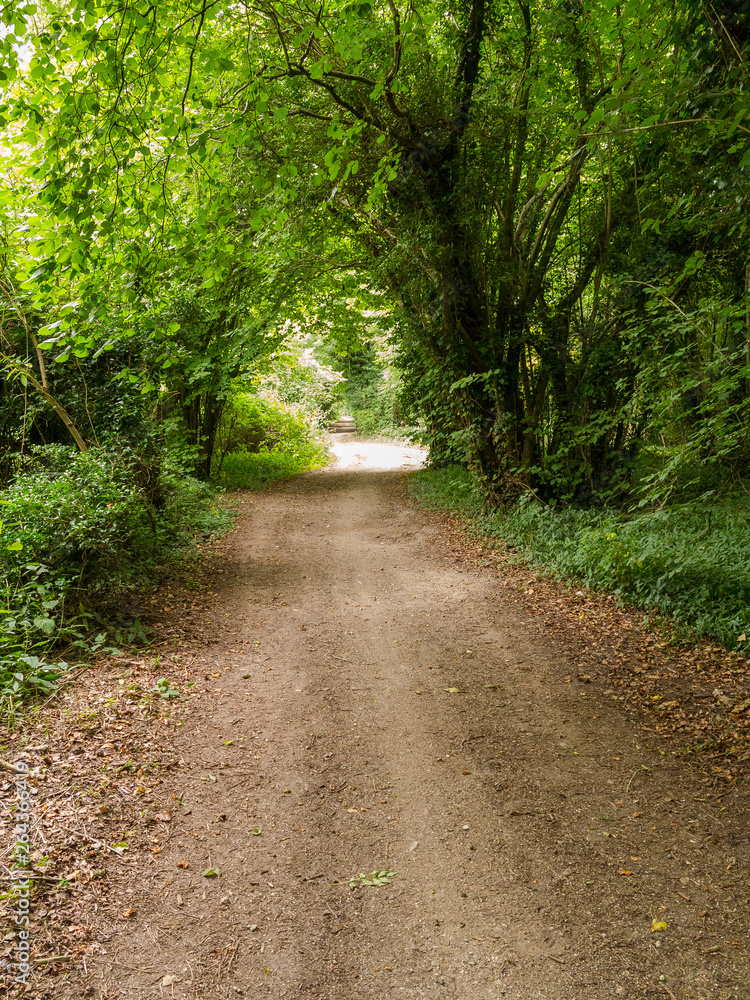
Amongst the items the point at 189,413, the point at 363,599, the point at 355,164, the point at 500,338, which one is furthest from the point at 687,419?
the point at 189,413

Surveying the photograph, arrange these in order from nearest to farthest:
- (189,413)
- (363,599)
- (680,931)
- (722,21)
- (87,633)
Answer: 1. (680,931)
2. (722,21)
3. (87,633)
4. (363,599)
5. (189,413)

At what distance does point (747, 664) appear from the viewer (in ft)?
16.4

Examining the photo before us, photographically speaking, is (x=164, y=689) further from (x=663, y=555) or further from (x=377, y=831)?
(x=663, y=555)

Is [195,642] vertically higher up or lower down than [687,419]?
lower down

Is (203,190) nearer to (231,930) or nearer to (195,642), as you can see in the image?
(195,642)

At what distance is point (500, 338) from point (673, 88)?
16.5 ft

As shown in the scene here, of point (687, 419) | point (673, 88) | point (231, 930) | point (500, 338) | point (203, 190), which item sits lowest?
point (231, 930)

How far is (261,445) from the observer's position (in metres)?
19.6

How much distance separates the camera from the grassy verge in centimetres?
573

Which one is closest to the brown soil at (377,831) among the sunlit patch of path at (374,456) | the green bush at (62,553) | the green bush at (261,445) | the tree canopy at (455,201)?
the green bush at (62,553)

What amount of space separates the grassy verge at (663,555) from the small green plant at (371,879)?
375 centimetres

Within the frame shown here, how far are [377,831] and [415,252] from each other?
8.88m

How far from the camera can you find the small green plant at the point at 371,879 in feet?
10.3

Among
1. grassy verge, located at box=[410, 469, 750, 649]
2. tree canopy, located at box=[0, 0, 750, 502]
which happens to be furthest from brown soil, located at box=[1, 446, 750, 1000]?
tree canopy, located at box=[0, 0, 750, 502]
